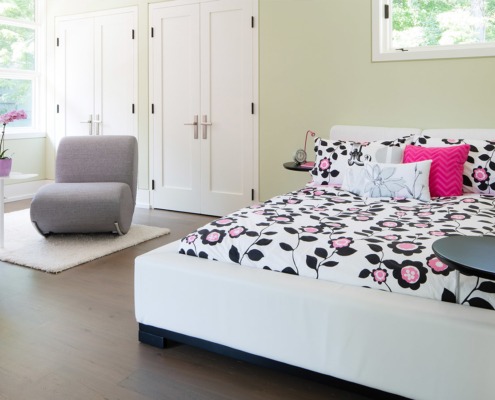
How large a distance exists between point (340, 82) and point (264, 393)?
311 centimetres

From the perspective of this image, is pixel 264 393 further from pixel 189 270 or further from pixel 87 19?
pixel 87 19

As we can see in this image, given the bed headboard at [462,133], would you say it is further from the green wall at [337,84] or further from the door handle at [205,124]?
the door handle at [205,124]

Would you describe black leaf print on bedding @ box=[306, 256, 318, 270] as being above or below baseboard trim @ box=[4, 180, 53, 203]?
below

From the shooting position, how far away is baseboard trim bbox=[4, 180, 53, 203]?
19.0ft

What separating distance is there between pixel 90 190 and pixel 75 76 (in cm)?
267

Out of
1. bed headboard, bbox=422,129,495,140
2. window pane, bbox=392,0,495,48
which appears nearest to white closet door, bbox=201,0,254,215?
window pane, bbox=392,0,495,48

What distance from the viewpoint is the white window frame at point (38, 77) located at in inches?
236

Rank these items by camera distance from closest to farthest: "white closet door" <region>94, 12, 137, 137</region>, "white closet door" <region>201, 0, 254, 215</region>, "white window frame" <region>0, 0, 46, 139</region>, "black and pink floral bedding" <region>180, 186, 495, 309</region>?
"black and pink floral bedding" <region>180, 186, 495, 309</region>
"white closet door" <region>201, 0, 254, 215</region>
"white closet door" <region>94, 12, 137, 137</region>
"white window frame" <region>0, 0, 46, 139</region>

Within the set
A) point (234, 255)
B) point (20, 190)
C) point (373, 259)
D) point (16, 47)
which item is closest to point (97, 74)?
point (16, 47)

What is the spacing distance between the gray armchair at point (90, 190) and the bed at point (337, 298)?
5.41 feet

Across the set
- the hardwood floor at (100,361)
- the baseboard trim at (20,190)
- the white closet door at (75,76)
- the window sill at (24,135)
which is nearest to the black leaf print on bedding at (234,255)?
the hardwood floor at (100,361)

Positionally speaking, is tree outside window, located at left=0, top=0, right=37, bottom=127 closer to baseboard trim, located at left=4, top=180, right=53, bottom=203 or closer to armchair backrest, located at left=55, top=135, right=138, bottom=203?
baseboard trim, located at left=4, top=180, right=53, bottom=203

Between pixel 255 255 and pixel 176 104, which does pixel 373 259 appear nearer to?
pixel 255 255

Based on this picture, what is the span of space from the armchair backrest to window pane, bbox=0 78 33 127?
201 cm
